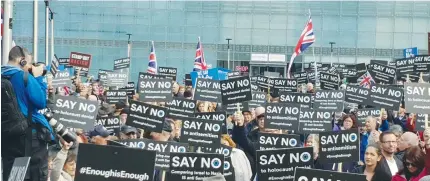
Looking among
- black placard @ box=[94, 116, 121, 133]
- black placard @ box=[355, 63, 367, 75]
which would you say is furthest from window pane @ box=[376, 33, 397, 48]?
black placard @ box=[94, 116, 121, 133]

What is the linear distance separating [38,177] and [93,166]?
→ 1753 millimetres

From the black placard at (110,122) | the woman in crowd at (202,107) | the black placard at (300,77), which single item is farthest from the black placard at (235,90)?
the black placard at (300,77)

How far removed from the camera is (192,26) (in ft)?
205

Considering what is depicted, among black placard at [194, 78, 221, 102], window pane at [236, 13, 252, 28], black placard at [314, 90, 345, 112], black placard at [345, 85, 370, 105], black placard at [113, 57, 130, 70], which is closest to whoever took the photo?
black placard at [194, 78, 221, 102]

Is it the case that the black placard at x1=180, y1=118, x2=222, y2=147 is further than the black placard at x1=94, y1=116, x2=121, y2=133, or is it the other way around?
the black placard at x1=94, y1=116, x2=121, y2=133

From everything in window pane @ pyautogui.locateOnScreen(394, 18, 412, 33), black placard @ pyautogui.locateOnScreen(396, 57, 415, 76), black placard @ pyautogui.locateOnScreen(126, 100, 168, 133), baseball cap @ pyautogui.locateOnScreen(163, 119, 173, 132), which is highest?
window pane @ pyautogui.locateOnScreen(394, 18, 412, 33)

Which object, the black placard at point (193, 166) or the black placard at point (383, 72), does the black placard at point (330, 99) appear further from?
the black placard at point (193, 166)

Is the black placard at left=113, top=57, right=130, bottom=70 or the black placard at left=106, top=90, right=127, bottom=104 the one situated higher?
the black placard at left=113, top=57, right=130, bottom=70

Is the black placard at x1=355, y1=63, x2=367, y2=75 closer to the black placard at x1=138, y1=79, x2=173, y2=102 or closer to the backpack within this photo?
the black placard at x1=138, y1=79, x2=173, y2=102

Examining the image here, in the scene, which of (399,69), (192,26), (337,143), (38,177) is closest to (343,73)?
(399,69)

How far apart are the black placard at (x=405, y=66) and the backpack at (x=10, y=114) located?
15063 mm

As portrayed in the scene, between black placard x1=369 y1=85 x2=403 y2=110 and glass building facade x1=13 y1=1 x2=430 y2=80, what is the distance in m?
45.3

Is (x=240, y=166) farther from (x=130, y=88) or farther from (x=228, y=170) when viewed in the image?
(x=130, y=88)

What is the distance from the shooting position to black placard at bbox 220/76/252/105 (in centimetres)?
1584
